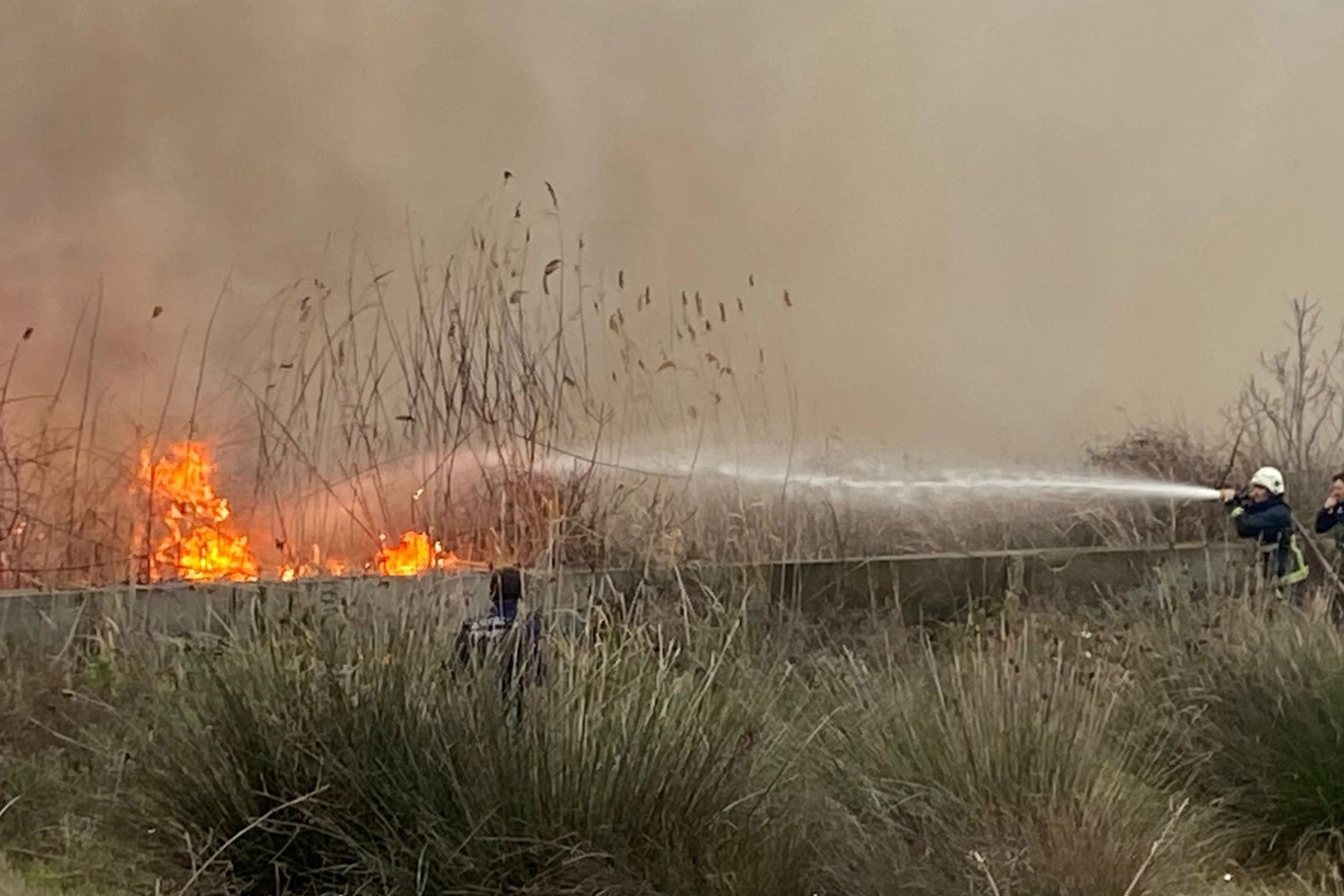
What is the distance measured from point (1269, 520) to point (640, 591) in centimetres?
446

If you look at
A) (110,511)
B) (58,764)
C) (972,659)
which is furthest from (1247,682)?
(110,511)

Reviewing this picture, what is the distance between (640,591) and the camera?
133 inches

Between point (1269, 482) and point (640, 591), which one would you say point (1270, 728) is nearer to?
point (640, 591)

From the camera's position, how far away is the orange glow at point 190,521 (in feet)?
16.1

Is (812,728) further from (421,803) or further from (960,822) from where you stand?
(421,803)

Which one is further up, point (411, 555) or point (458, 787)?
point (411, 555)

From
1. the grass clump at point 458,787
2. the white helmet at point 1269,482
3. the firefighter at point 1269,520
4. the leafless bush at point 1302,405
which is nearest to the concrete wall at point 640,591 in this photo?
the firefighter at point 1269,520

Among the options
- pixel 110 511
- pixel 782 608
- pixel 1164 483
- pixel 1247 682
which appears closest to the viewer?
pixel 1247 682

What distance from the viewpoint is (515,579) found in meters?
3.23

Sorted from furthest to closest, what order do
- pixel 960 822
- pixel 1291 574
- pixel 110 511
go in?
pixel 1291 574 < pixel 110 511 < pixel 960 822

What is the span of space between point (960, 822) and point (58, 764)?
2.20m

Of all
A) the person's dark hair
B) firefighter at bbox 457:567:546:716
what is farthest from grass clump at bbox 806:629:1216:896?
the person's dark hair

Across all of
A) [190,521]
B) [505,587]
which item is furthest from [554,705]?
[190,521]

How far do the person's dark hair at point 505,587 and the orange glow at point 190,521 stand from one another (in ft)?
6.47
